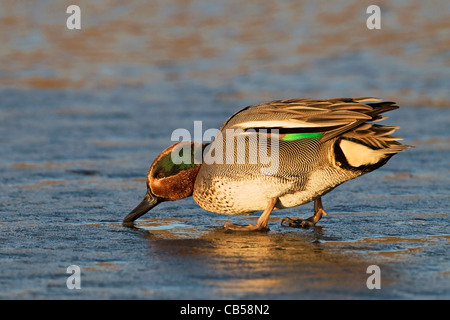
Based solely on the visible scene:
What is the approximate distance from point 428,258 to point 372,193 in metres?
1.83

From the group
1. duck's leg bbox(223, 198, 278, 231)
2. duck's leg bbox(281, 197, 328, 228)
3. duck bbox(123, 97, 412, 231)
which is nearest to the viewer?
duck bbox(123, 97, 412, 231)

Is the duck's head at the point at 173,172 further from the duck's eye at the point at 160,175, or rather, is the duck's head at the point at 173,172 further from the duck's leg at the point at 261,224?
the duck's leg at the point at 261,224

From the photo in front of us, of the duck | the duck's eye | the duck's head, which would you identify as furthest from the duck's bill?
the duck

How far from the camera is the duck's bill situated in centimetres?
531

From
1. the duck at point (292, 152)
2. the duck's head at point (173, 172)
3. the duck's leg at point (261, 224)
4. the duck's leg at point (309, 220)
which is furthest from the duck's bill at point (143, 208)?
the duck's leg at point (309, 220)

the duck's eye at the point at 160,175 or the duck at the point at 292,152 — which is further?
the duck's eye at the point at 160,175

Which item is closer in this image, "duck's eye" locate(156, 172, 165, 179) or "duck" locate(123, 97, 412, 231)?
"duck" locate(123, 97, 412, 231)

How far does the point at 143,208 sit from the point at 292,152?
1.13m

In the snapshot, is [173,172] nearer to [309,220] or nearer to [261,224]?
[261,224]

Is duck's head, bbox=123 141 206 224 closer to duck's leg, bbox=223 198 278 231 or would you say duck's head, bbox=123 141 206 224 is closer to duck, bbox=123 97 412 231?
duck, bbox=123 97 412 231

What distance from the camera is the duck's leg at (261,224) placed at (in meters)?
5.05

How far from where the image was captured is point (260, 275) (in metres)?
4.06
